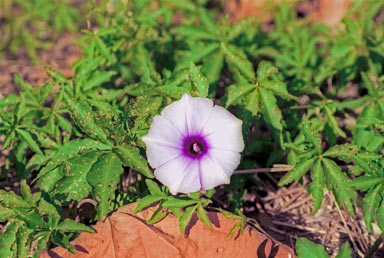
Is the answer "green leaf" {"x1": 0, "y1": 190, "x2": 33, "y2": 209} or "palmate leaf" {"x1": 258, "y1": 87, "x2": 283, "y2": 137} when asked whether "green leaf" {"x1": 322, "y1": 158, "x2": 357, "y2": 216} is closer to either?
"palmate leaf" {"x1": 258, "y1": 87, "x2": 283, "y2": 137}

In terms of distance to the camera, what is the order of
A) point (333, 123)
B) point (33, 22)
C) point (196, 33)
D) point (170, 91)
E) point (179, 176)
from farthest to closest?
1. point (33, 22)
2. point (196, 33)
3. point (333, 123)
4. point (170, 91)
5. point (179, 176)

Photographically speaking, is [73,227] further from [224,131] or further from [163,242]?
[224,131]

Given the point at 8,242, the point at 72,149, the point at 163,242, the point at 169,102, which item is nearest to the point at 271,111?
the point at 169,102

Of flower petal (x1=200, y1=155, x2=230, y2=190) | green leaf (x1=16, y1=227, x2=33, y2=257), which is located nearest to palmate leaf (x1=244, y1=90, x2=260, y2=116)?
flower petal (x1=200, y1=155, x2=230, y2=190)

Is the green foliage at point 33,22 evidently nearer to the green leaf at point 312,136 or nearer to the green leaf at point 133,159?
the green leaf at point 133,159

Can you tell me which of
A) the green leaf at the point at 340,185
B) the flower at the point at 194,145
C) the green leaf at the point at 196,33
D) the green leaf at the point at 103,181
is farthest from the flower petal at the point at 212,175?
the green leaf at the point at 196,33

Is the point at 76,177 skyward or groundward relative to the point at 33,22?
groundward

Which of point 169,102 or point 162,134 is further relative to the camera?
point 169,102
